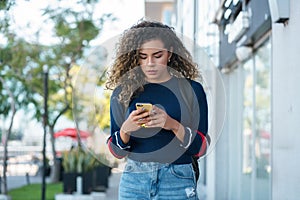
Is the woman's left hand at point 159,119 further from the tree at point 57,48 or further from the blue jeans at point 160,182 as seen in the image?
the tree at point 57,48

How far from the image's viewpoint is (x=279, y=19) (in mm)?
3908

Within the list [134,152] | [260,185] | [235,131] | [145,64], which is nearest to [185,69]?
[145,64]

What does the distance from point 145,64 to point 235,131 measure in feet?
25.0

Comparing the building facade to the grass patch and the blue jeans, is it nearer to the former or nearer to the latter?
the blue jeans

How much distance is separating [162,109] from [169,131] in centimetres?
8

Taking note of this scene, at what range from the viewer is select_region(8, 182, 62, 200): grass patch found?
13.6m

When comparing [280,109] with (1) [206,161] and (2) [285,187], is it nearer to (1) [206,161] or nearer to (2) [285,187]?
(2) [285,187]

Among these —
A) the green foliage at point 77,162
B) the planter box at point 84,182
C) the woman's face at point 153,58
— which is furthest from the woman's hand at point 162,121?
the green foliage at point 77,162

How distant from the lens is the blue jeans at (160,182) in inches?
84.6

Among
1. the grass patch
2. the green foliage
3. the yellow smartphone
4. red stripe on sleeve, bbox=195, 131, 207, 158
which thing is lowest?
the grass patch

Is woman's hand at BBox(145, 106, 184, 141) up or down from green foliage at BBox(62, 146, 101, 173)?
up

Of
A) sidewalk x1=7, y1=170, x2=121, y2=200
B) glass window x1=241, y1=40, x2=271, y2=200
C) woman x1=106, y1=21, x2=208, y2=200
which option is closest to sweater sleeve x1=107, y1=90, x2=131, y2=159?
woman x1=106, y1=21, x2=208, y2=200

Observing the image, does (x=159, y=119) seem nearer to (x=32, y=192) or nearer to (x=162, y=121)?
(x=162, y=121)

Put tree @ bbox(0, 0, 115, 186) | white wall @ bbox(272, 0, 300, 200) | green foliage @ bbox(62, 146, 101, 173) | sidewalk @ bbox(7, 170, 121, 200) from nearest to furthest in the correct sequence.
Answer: white wall @ bbox(272, 0, 300, 200), sidewalk @ bbox(7, 170, 121, 200), tree @ bbox(0, 0, 115, 186), green foliage @ bbox(62, 146, 101, 173)
